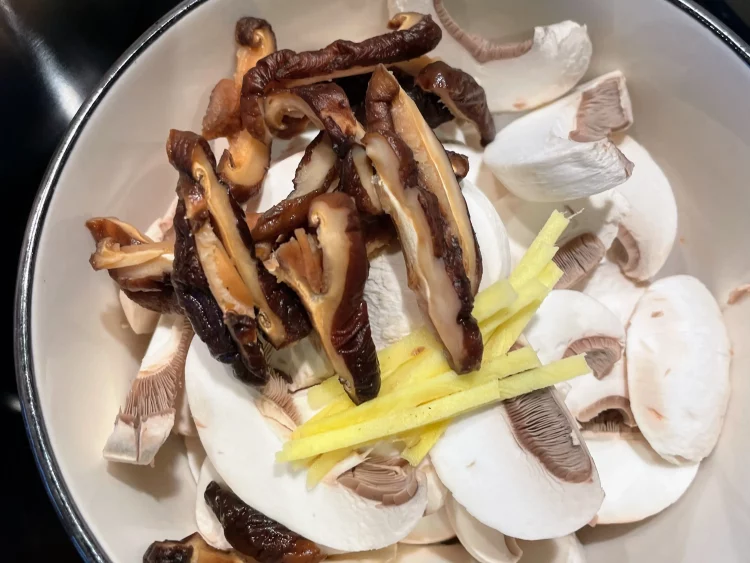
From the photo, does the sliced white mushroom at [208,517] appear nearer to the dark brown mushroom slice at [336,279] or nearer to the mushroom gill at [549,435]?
the dark brown mushroom slice at [336,279]

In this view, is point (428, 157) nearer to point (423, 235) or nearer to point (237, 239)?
point (423, 235)

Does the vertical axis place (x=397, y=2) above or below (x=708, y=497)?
above

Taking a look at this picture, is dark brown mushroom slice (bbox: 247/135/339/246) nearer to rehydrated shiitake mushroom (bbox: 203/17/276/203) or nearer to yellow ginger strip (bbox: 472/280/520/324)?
rehydrated shiitake mushroom (bbox: 203/17/276/203)

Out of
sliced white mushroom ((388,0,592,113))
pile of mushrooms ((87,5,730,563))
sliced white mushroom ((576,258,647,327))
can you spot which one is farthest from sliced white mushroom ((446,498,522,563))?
sliced white mushroom ((388,0,592,113))

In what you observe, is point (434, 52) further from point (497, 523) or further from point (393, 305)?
point (497, 523)

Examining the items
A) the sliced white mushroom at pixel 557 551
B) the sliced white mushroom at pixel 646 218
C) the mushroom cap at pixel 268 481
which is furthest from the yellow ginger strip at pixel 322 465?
the sliced white mushroom at pixel 646 218

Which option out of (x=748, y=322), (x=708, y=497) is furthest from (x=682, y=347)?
(x=708, y=497)
